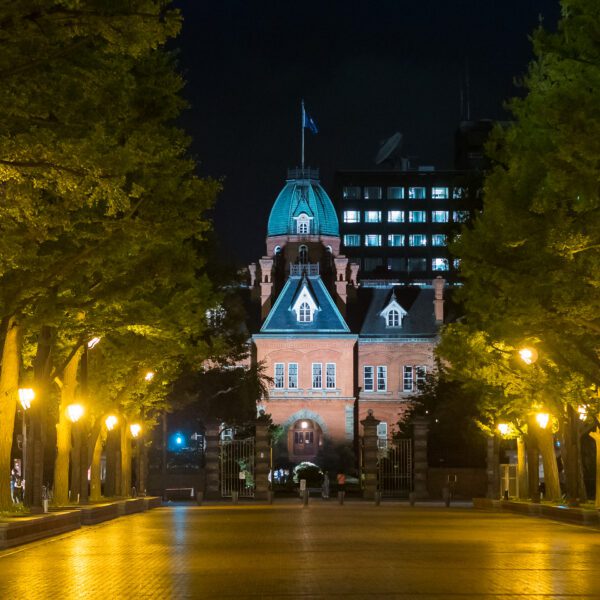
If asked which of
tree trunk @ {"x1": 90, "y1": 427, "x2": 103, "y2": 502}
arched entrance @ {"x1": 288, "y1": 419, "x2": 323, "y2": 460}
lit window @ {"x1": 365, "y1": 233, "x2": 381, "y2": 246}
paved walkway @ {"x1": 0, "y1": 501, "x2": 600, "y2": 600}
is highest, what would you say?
lit window @ {"x1": 365, "y1": 233, "x2": 381, "y2": 246}

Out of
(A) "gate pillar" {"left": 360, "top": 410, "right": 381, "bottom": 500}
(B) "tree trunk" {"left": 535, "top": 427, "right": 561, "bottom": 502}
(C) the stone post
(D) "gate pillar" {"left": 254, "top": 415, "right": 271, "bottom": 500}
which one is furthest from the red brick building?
(B) "tree trunk" {"left": 535, "top": 427, "right": 561, "bottom": 502}

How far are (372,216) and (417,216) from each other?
18.9 feet

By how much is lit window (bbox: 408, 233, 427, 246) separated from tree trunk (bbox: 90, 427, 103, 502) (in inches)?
4770

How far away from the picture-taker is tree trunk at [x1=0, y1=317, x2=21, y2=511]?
2997 centimetres

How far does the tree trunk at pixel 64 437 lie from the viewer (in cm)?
3775

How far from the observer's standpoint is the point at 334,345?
10312 centimetres

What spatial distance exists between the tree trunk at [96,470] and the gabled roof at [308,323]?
182 feet

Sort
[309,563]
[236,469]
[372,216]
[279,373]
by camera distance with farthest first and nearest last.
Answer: [372,216], [279,373], [236,469], [309,563]

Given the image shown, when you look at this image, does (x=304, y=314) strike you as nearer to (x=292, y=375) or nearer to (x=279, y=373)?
(x=292, y=375)

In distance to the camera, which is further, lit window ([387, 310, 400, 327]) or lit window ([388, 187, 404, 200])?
lit window ([388, 187, 404, 200])

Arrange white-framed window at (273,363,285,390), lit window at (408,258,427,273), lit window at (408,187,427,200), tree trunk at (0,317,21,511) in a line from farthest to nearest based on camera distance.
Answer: lit window at (408,258,427,273) < lit window at (408,187,427,200) < white-framed window at (273,363,285,390) < tree trunk at (0,317,21,511)

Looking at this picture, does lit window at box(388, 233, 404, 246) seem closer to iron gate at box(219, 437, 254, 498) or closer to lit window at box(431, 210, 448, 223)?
lit window at box(431, 210, 448, 223)

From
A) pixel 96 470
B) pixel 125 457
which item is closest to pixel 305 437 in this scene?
pixel 125 457

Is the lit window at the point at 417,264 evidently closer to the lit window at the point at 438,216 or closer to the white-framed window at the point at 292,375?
the lit window at the point at 438,216
